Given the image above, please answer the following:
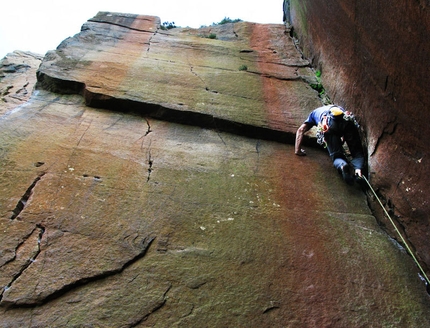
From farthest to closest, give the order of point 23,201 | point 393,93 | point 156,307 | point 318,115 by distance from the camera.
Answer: point 318,115, point 393,93, point 23,201, point 156,307

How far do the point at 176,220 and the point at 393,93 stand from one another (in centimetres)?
315

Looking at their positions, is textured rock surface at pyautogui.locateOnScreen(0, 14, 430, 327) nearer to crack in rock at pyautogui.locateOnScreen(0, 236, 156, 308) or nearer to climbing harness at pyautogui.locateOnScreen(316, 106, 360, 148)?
crack in rock at pyautogui.locateOnScreen(0, 236, 156, 308)

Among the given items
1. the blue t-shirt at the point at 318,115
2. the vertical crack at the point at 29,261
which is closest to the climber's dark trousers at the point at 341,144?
the blue t-shirt at the point at 318,115

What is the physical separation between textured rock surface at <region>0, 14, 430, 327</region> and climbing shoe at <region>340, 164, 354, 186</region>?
0.15 metres

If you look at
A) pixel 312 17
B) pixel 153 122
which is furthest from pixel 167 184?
pixel 312 17

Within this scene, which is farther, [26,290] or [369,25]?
[369,25]

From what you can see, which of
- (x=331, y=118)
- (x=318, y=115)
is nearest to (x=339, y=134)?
(x=331, y=118)

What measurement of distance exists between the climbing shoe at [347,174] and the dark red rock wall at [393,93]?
278mm

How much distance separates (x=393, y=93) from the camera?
14.1ft

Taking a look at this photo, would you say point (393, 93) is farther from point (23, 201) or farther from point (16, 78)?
point (16, 78)

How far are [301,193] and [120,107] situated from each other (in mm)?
3268

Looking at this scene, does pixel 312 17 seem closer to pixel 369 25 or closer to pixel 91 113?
pixel 369 25

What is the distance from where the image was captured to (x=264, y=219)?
12.7ft

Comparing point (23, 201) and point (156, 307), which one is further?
point (23, 201)
